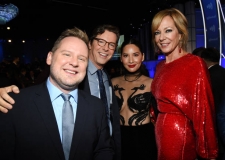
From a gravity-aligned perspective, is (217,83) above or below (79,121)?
above

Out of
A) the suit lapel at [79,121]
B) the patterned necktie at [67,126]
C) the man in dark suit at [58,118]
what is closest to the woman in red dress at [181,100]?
the man in dark suit at [58,118]

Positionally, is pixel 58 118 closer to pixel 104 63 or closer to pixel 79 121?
pixel 79 121

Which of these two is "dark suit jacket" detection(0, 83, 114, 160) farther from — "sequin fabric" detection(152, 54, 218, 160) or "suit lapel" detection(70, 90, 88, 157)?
"sequin fabric" detection(152, 54, 218, 160)

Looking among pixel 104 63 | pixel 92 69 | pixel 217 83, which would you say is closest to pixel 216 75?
pixel 217 83

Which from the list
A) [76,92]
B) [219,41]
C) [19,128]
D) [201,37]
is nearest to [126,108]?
[76,92]

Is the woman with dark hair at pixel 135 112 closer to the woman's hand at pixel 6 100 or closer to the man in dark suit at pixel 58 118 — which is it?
the man in dark suit at pixel 58 118

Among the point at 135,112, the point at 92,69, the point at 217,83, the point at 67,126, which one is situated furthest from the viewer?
the point at 217,83

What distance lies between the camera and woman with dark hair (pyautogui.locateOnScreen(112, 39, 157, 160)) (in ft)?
8.47

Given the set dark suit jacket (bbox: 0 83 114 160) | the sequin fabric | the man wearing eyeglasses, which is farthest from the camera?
the man wearing eyeglasses

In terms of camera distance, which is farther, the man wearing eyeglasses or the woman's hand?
the man wearing eyeglasses

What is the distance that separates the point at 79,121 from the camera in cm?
157

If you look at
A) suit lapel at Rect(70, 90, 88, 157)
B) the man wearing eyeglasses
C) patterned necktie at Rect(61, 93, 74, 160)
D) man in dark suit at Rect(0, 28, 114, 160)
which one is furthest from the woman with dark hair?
patterned necktie at Rect(61, 93, 74, 160)

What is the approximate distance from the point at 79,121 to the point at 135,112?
119cm

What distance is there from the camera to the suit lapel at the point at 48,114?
1402 millimetres
